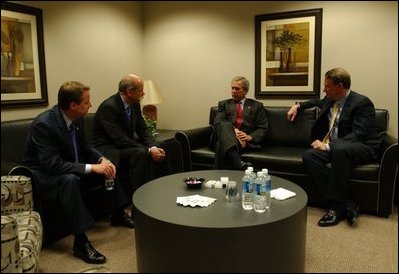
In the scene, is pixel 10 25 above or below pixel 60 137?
above

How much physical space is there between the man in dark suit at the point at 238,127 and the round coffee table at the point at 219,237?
1250 mm

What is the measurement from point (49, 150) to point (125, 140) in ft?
2.41

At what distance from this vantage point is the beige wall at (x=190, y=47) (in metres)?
3.18

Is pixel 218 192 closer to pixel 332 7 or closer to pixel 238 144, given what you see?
pixel 238 144

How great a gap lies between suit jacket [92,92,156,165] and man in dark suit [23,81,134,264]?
356mm

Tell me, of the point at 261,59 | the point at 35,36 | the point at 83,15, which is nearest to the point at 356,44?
the point at 261,59

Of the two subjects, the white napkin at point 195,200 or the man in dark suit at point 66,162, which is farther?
the man in dark suit at point 66,162

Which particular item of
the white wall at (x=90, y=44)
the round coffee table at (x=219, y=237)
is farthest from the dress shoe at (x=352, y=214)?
the white wall at (x=90, y=44)

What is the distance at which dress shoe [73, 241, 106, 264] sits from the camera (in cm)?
208

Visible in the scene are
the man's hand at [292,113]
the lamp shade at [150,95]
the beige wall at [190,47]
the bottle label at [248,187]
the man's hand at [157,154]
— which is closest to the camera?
the bottle label at [248,187]

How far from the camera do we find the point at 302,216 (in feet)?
5.92

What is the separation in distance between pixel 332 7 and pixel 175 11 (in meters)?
1.70

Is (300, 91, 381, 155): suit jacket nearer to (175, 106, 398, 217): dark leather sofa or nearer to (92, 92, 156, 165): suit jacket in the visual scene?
(175, 106, 398, 217): dark leather sofa

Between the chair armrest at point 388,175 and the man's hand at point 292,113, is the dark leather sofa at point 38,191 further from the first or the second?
the chair armrest at point 388,175
